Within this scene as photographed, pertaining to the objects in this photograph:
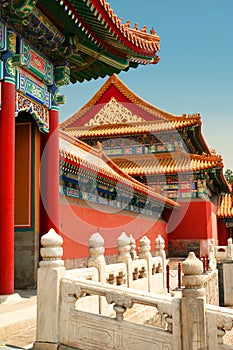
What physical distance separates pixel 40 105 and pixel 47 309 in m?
5.10

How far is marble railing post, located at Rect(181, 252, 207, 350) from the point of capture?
4656mm

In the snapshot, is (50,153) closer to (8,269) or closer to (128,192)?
(8,269)

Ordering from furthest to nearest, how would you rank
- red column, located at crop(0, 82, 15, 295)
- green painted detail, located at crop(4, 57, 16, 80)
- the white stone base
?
1. green painted detail, located at crop(4, 57, 16, 80)
2. red column, located at crop(0, 82, 15, 295)
3. the white stone base

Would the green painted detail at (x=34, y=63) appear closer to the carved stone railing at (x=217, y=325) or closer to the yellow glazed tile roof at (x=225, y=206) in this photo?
the carved stone railing at (x=217, y=325)

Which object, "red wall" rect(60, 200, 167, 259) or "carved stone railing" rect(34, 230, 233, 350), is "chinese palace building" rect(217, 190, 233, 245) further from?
"carved stone railing" rect(34, 230, 233, 350)

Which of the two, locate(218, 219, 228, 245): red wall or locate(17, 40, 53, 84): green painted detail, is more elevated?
locate(17, 40, 53, 84): green painted detail

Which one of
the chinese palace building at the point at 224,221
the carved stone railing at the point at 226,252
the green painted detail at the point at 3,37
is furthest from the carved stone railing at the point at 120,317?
the chinese palace building at the point at 224,221

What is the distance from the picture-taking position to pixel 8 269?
298 inches

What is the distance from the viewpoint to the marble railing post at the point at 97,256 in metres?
6.63

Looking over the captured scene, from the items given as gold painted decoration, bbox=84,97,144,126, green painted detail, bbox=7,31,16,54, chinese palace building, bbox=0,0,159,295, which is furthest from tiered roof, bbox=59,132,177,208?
gold painted decoration, bbox=84,97,144,126

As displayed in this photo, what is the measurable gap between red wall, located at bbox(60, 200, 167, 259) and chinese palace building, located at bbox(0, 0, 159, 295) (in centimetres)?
214

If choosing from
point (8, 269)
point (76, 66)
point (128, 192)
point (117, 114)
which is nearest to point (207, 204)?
point (117, 114)

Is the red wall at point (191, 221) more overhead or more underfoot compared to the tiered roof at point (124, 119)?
more underfoot

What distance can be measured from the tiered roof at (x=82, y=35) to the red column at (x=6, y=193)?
141 centimetres
